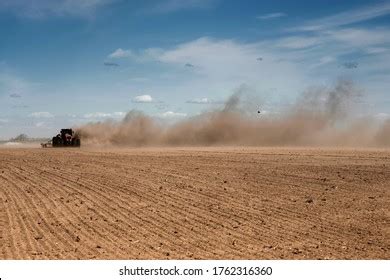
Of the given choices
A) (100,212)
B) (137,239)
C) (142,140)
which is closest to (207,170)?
(100,212)

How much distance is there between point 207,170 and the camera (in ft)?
83.5

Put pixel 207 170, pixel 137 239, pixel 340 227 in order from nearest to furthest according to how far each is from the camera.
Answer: pixel 137 239 → pixel 340 227 → pixel 207 170

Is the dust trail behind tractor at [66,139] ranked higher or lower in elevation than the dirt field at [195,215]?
higher

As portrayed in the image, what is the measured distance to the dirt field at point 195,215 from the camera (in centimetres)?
1048

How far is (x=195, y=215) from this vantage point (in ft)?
46.0

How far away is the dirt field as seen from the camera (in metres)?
10.5

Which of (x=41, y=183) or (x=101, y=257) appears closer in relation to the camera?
(x=101, y=257)

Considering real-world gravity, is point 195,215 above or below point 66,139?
below

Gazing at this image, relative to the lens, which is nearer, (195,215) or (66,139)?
(195,215)

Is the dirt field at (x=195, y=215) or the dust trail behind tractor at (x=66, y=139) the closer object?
the dirt field at (x=195, y=215)

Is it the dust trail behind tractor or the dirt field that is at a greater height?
the dust trail behind tractor

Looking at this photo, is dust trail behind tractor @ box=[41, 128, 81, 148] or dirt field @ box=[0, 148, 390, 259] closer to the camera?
dirt field @ box=[0, 148, 390, 259]
